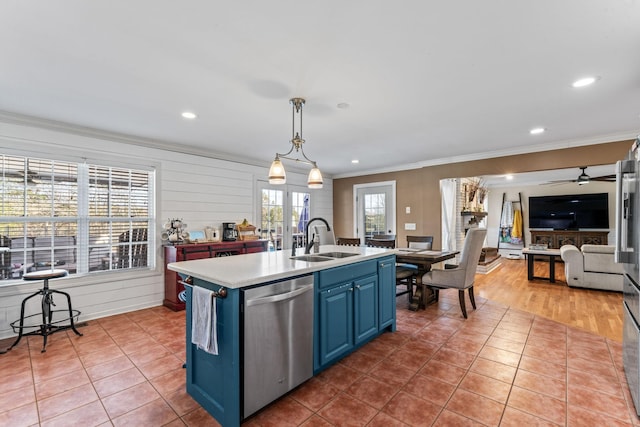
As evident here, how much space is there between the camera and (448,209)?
5605 millimetres

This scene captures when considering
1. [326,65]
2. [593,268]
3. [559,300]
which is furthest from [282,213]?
[593,268]

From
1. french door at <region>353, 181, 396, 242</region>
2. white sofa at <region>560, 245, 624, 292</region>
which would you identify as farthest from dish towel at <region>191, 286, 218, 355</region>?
white sofa at <region>560, 245, 624, 292</region>

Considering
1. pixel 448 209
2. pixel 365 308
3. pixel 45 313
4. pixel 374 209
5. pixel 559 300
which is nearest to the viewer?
pixel 365 308

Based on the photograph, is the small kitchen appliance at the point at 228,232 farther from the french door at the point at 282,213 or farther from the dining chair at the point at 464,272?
the dining chair at the point at 464,272

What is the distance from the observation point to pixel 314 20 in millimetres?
1701

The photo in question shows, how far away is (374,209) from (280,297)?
5.07 m

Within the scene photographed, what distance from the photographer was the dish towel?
5.94ft

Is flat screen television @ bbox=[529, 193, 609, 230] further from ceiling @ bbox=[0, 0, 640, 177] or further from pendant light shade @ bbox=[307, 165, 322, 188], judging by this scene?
pendant light shade @ bbox=[307, 165, 322, 188]

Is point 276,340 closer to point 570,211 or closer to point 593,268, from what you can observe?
point 593,268

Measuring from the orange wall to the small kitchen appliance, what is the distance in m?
3.04

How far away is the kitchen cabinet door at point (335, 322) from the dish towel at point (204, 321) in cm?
83

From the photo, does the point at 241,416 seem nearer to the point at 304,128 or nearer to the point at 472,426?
the point at 472,426

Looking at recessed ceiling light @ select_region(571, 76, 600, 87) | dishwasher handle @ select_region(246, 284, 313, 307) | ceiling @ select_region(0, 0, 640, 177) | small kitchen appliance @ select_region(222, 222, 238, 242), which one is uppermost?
ceiling @ select_region(0, 0, 640, 177)

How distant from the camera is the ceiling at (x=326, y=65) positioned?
1647 mm
